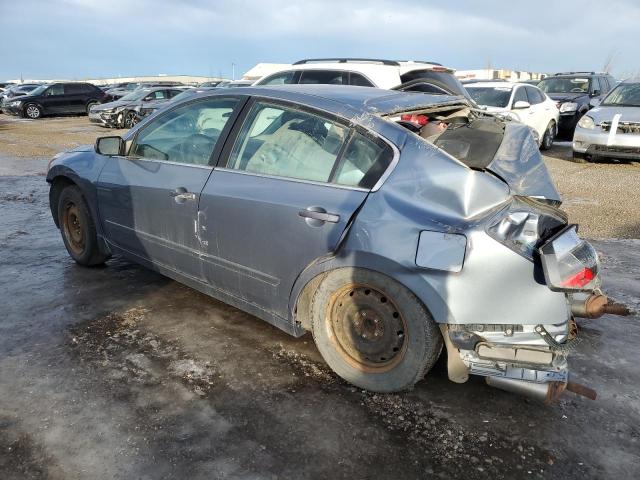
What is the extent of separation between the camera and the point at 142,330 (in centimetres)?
344

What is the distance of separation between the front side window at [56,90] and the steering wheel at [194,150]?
1010 inches

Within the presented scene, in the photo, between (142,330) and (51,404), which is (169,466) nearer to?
(51,404)

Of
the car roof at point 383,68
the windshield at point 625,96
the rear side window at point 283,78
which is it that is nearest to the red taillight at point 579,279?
the car roof at point 383,68

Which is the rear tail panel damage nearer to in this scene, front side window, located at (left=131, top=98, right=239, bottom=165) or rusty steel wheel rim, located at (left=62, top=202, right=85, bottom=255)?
front side window, located at (left=131, top=98, right=239, bottom=165)

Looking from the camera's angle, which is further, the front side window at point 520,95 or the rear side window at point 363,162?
the front side window at point 520,95

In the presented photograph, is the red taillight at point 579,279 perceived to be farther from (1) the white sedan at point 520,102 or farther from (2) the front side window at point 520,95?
(2) the front side window at point 520,95

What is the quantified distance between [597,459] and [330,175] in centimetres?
184

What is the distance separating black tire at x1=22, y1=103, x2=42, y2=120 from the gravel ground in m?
25.0

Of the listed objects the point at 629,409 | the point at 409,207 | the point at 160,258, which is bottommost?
the point at 629,409

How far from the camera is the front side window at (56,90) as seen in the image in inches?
997

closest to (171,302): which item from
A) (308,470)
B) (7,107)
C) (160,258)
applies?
(160,258)

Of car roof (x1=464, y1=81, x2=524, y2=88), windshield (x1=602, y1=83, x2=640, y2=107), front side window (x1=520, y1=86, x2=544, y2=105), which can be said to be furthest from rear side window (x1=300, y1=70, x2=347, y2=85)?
windshield (x1=602, y1=83, x2=640, y2=107)

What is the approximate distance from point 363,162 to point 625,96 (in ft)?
33.2


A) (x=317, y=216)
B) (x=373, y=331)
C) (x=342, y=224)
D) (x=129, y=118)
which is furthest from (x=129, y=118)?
(x=373, y=331)
